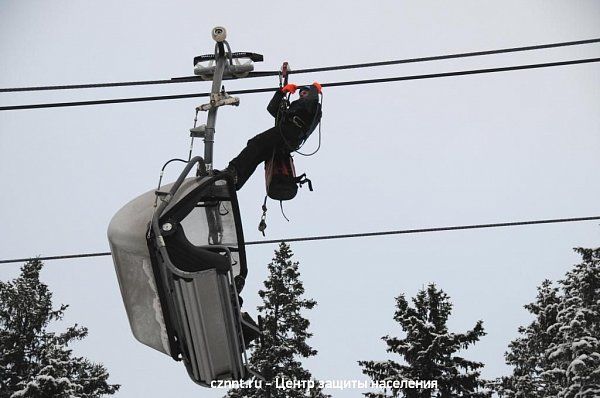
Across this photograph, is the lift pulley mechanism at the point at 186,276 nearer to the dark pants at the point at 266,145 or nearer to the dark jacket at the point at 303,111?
the dark pants at the point at 266,145

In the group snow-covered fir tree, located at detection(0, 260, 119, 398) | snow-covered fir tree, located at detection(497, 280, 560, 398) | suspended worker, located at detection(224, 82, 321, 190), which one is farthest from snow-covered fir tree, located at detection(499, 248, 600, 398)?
suspended worker, located at detection(224, 82, 321, 190)

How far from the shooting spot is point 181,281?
7.82 meters

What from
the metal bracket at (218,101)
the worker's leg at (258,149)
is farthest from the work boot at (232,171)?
the metal bracket at (218,101)

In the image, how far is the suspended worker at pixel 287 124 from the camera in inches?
346

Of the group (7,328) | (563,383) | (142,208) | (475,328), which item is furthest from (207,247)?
(7,328)

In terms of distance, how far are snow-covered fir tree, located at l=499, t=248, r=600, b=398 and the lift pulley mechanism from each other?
21.2 metres

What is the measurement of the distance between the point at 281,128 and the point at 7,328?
2739 cm

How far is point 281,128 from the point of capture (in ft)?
29.1

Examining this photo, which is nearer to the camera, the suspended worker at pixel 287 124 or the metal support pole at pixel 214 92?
the metal support pole at pixel 214 92

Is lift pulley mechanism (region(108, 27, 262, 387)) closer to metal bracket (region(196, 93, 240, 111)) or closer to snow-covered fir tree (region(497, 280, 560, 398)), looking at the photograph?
metal bracket (region(196, 93, 240, 111))

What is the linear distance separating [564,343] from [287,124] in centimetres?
2272

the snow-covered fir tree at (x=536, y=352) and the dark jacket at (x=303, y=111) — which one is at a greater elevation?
the snow-covered fir tree at (x=536, y=352)

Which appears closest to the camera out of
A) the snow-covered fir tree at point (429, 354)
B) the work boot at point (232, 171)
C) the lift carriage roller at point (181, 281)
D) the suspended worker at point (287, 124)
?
the lift carriage roller at point (181, 281)

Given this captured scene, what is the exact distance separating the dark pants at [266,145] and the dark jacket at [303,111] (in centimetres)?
5
